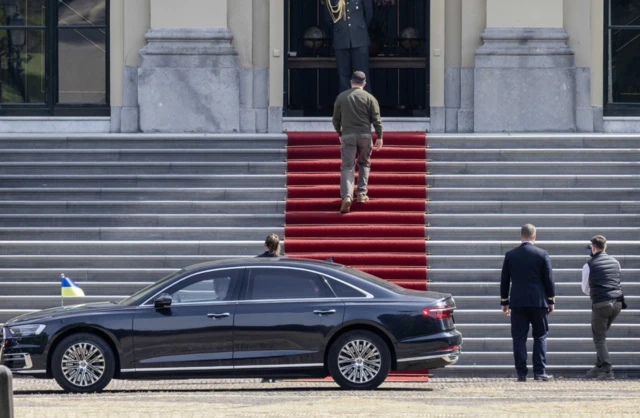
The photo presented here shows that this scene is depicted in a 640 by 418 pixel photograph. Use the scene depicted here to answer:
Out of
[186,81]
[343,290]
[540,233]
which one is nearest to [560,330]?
[540,233]

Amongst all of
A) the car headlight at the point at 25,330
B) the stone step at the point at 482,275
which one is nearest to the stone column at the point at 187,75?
the stone step at the point at 482,275

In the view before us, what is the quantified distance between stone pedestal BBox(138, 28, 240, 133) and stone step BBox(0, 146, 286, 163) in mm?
1413

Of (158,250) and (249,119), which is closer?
(158,250)

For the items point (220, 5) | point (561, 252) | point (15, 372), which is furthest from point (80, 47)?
point (15, 372)

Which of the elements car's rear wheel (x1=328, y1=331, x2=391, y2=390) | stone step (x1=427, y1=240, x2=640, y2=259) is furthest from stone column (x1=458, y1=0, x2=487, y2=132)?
car's rear wheel (x1=328, y1=331, x2=391, y2=390)

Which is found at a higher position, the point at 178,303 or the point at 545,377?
the point at 178,303

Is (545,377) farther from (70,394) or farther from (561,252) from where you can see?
(70,394)

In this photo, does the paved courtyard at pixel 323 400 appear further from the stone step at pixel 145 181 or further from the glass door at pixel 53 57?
the glass door at pixel 53 57

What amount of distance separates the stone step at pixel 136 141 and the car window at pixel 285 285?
7.14 metres

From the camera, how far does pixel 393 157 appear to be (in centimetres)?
2064

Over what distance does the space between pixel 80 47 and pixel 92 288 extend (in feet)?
21.9

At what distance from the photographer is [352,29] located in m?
22.6

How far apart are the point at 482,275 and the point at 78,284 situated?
17.0ft

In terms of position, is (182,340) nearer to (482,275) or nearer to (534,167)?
(482,275)
